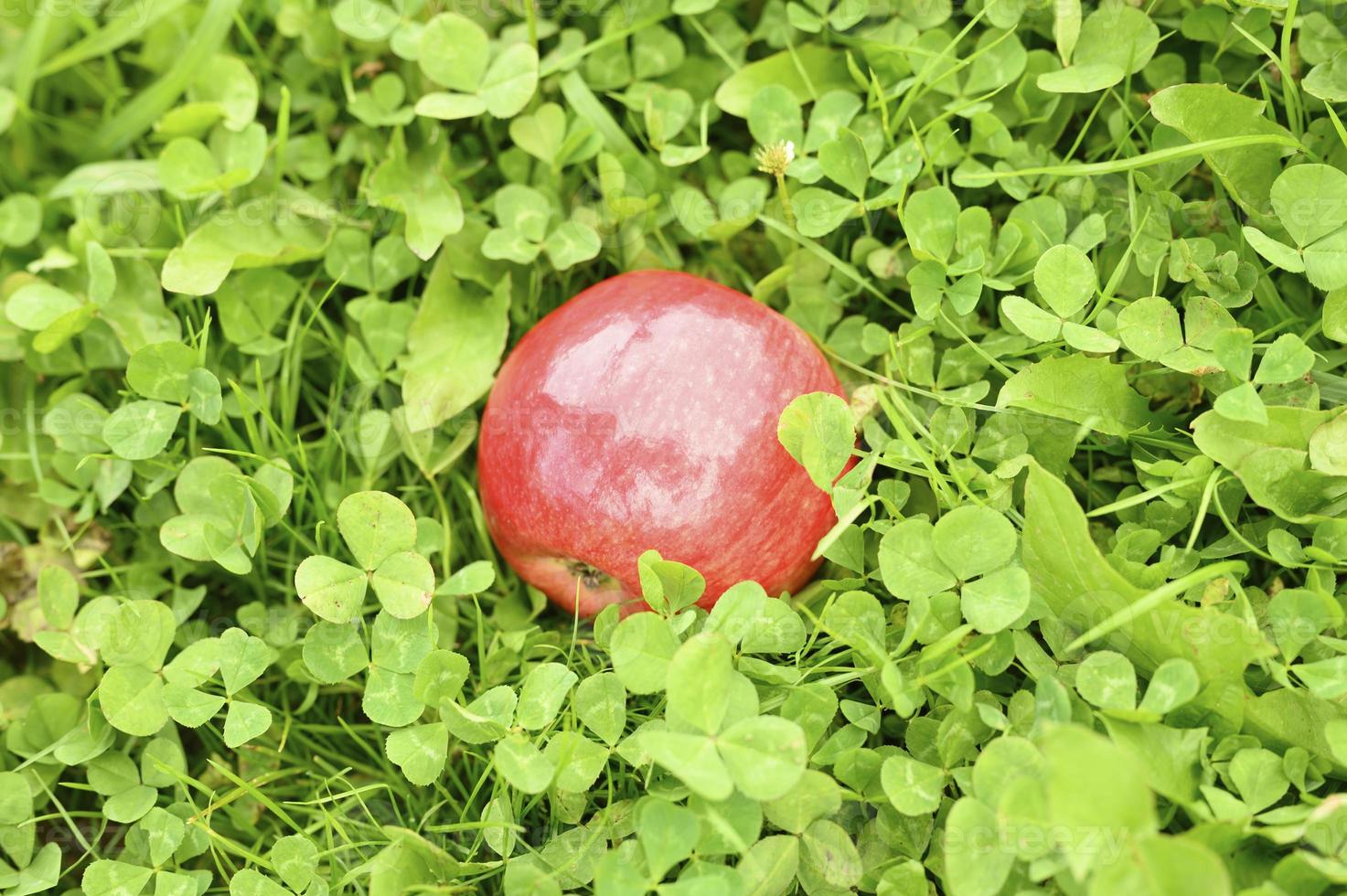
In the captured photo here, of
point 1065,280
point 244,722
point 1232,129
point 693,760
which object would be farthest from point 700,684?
point 1232,129

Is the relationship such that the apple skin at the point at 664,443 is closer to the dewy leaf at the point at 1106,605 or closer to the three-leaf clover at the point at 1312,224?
the dewy leaf at the point at 1106,605

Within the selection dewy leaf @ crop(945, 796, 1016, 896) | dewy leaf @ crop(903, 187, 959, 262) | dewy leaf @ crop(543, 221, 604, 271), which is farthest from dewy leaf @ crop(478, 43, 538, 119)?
dewy leaf @ crop(945, 796, 1016, 896)

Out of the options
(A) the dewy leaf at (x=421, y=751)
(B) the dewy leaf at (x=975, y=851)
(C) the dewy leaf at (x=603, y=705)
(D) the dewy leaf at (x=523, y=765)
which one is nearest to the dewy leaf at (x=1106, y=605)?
(B) the dewy leaf at (x=975, y=851)

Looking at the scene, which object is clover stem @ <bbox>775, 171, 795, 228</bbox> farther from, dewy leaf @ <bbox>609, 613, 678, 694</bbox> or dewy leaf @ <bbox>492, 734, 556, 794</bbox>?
→ dewy leaf @ <bbox>492, 734, 556, 794</bbox>

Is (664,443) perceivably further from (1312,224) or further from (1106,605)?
(1312,224)

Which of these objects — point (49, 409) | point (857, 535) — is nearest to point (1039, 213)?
point (857, 535)

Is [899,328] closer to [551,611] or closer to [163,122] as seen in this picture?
[551,611]
